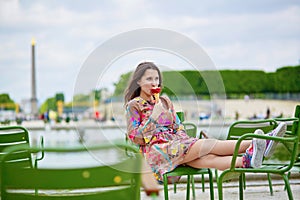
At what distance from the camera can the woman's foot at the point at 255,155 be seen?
7.93ft

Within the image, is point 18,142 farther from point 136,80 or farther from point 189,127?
point 189,127

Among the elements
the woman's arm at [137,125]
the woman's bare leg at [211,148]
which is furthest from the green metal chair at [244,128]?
the woman's arm at [137,125]

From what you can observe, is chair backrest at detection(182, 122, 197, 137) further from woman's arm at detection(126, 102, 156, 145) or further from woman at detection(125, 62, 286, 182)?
woman's arm at detection(126, 102, 156, 145)

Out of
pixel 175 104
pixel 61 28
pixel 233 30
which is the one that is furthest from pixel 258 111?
pixel 175 104

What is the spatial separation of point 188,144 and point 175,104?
0.40 meters

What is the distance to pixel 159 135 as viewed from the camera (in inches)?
112

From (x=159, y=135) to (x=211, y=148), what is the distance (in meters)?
0.30

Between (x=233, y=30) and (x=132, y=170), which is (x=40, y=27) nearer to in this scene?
(x=233, y=30)

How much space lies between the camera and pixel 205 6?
4125cm

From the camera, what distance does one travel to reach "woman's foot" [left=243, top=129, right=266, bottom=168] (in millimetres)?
2416

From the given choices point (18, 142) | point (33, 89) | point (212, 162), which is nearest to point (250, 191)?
point (212, 162)

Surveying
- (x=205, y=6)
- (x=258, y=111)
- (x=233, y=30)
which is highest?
(x=205, y=6)

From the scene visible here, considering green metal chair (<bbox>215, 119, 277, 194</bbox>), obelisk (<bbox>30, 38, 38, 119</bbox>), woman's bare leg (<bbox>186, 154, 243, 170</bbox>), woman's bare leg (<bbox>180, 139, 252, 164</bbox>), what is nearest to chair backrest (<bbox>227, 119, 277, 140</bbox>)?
green metal chair (<bbox>215, 119, 277, 194</bbox>)

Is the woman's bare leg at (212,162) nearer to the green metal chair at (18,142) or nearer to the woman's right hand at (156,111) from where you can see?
the woman's right hand at (156,111)
